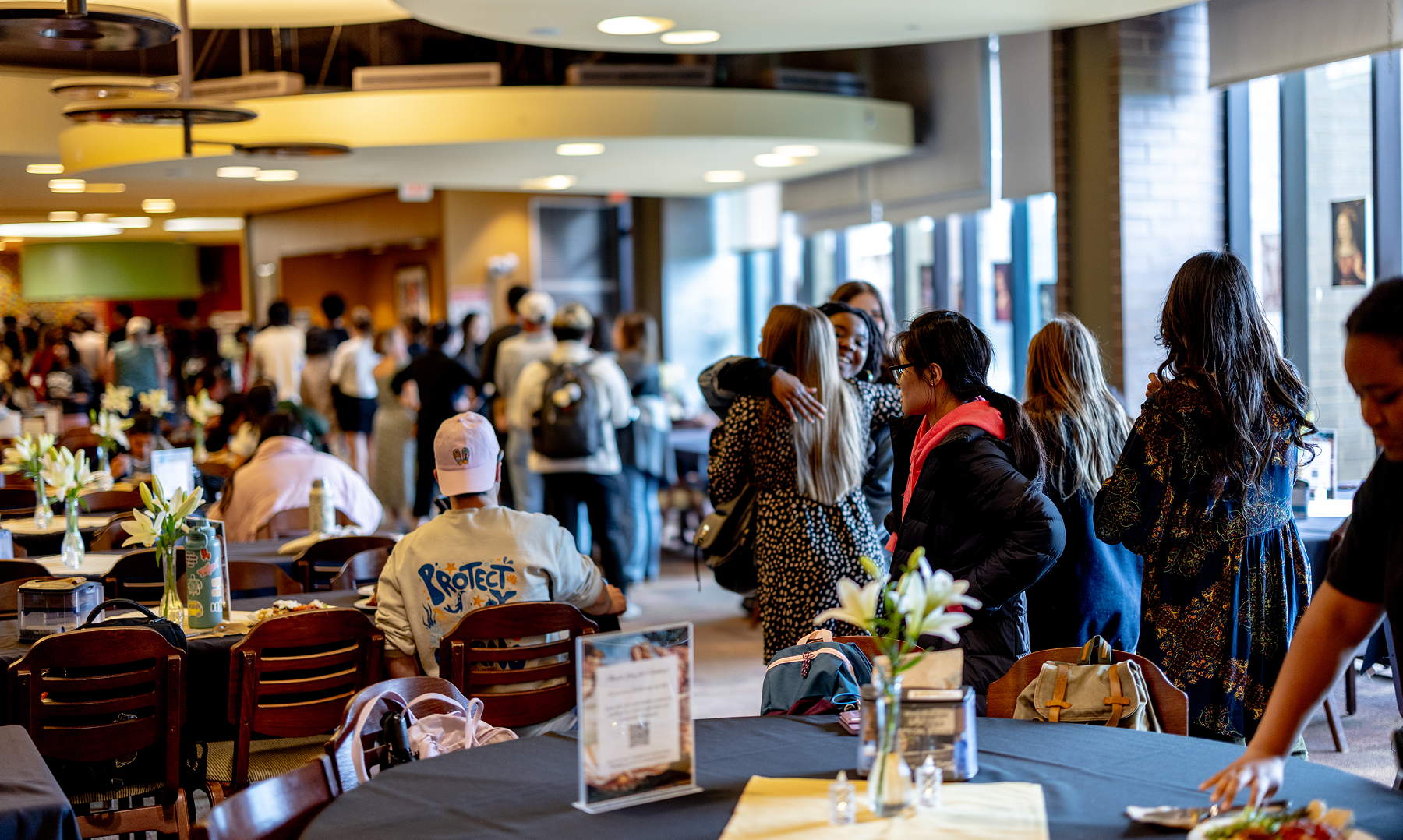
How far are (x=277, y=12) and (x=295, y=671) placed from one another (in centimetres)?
646

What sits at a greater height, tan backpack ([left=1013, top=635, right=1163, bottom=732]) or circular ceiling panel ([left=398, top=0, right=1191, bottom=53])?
circular ceiling panel ([left=398, top=0, right=1191, bottom=53])

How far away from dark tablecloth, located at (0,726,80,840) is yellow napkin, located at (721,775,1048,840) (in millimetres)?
1212

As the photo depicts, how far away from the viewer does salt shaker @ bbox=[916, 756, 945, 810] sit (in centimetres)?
200

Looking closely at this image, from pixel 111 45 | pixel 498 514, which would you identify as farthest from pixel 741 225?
pixel 498 514

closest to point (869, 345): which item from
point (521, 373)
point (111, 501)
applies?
point (111, 501)

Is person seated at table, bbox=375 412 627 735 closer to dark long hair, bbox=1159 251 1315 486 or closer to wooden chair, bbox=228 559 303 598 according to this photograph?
wooden chair, bbox=228 559 303 598

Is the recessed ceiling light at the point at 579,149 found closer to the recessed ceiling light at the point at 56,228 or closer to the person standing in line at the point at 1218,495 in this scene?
the person standing in line at the point at 1218,495

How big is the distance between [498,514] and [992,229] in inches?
277

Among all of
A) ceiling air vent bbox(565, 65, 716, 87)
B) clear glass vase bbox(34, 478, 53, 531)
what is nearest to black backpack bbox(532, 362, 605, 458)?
clear glass vase bbox(34, 478, 53, 531)

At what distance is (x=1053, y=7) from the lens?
6.17 m

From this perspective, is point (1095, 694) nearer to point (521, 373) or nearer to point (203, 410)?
point (521, 373)

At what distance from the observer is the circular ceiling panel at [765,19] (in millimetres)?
6047

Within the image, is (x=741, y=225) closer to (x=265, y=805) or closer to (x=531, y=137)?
(x=531, y=137)

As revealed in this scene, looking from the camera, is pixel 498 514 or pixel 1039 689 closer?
pixel 1039 689
